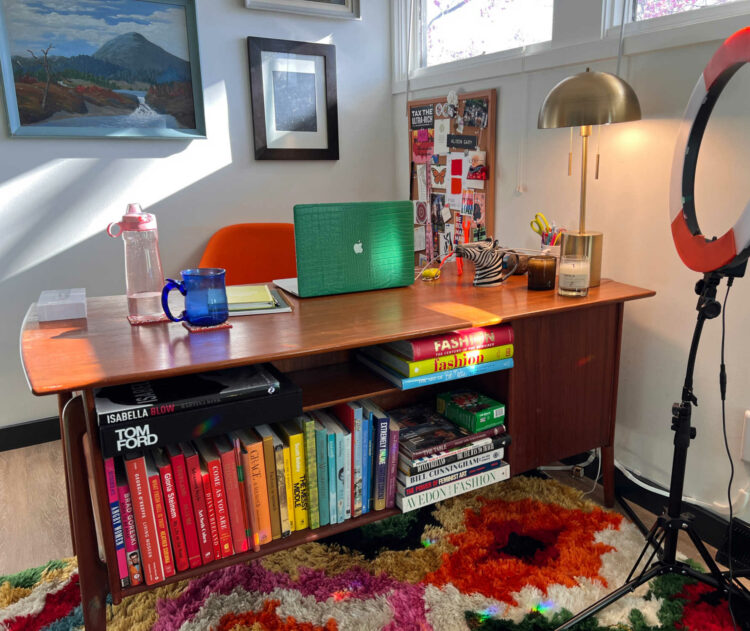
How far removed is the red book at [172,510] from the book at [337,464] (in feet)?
1.19

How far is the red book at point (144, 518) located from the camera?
1214mm

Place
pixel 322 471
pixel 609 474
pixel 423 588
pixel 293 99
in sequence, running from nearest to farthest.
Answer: pixel 322 471
pixel 423 588
pixel 609 474
pixel 293 99

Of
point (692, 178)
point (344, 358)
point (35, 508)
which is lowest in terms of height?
point (35, 508)

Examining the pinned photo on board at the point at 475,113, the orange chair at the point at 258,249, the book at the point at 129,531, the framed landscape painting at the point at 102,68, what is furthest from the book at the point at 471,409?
the framed landscape painting at the point at 102,68

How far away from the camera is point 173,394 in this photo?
1.23 meters

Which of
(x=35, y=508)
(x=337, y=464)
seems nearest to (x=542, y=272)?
(x=337, y=464)

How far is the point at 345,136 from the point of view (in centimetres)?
285

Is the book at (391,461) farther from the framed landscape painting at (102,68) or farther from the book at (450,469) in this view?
the framed landscape painting at (102,68)

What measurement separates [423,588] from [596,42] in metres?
1.69

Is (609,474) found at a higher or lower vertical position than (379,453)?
lower

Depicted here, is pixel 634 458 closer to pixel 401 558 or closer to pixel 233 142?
pixel 401 558

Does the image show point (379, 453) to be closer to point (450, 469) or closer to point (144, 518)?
point (450, 469)

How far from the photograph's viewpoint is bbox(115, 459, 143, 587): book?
1.22m

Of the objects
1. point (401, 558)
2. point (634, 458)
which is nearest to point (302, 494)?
point (401, 558)
